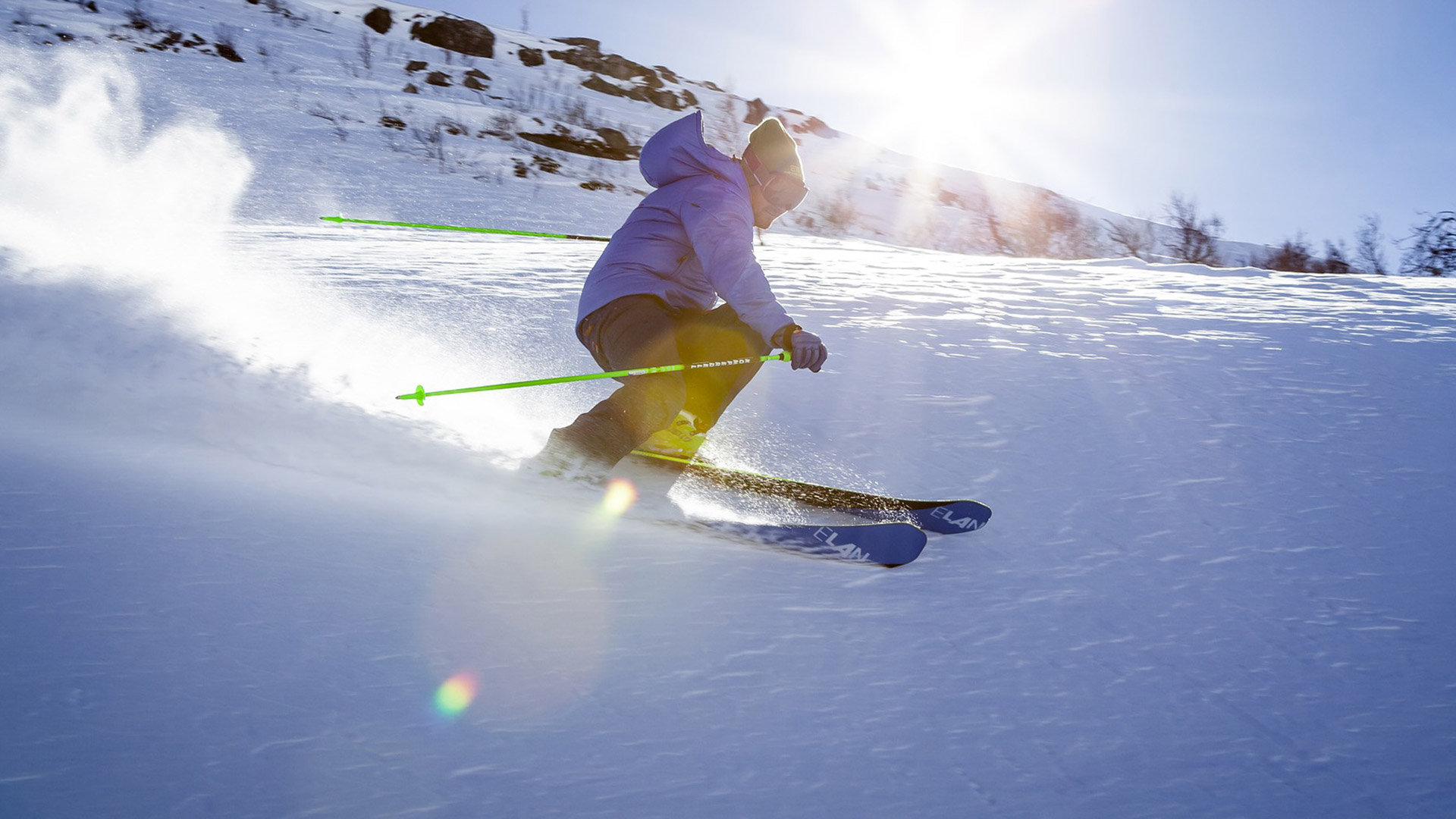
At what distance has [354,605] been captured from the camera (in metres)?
1.53

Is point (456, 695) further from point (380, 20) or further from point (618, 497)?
point (380, 20)

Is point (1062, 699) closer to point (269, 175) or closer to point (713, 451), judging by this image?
point (713, 451)

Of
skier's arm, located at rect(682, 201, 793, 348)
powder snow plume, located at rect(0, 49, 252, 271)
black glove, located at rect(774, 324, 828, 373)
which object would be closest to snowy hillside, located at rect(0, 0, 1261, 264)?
powder snow plume, located at rect(0, 49, 252, 271)

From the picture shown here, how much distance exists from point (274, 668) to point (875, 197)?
20066mm

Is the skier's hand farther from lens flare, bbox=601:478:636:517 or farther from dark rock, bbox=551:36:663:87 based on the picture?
dark rock, bbox=551:36:663:87

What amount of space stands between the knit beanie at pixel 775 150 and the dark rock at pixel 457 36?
2001 centimetres

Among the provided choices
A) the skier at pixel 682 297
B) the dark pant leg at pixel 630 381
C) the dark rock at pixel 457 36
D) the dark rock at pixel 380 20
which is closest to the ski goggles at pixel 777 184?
the skier at pixel 682 297

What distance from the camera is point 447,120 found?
1397 centimetres

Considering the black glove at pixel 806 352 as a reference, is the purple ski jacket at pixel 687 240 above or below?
above

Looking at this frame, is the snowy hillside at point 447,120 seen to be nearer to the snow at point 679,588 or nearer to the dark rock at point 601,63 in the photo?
the dark rock at point 601,63

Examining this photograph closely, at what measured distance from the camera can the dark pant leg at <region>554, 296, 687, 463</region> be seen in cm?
245

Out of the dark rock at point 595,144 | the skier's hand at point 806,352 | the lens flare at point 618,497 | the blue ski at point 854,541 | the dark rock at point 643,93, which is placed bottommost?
the lens flare at point 618,497

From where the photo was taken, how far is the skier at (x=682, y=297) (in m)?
2.50

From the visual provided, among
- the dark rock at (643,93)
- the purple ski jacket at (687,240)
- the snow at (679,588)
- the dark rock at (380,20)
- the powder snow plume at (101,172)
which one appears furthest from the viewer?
the dark rock at (643,93)
